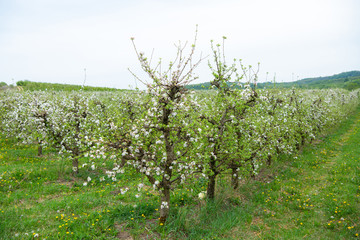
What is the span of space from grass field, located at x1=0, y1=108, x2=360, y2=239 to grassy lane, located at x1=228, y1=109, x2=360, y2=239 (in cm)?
4

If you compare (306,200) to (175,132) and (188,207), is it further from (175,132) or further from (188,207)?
(175,132)

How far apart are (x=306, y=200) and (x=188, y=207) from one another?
19.4ft

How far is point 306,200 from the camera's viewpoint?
1168 centimetres

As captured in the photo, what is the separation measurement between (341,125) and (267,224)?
31.6 m

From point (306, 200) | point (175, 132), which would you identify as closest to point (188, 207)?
point (175, 132)

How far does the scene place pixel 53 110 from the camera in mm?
15766


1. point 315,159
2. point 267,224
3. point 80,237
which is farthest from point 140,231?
point 315,159

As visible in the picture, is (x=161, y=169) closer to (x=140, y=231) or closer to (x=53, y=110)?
(x=140, y=231)

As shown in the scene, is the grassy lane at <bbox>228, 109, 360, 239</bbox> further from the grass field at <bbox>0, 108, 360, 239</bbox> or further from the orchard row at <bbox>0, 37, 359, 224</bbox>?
the orchard row at <bbox>0, 37, 359, 224</bbox>

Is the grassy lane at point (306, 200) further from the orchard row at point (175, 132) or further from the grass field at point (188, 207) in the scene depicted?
the orchard row at point (175, 132)

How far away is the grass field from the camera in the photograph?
8.71 metres

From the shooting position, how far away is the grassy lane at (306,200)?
9348mm

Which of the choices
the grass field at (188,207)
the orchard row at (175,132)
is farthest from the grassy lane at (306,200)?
the orchard row at (175,132)

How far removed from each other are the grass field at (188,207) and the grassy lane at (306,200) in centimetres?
4
